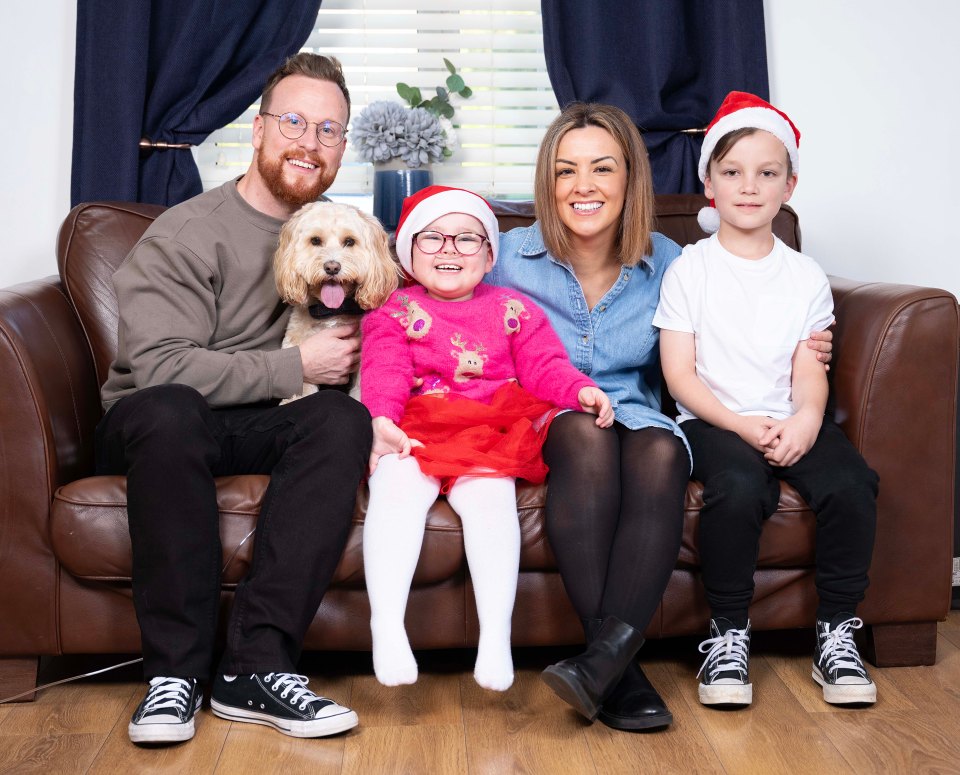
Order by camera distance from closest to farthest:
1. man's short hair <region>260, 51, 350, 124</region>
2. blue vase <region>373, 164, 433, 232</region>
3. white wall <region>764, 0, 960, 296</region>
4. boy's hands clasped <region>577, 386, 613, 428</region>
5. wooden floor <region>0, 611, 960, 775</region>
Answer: wooden floor <region>0, 611, 960, 775</region> < boy's hands clasped <region>577, 386, 613, 428</region> < man's short hair <region>260, 51, 350, 124</region> < blue vase <region>373, 164, 433, 232</region> < white wall <region>764, 0, 960, 296</region>

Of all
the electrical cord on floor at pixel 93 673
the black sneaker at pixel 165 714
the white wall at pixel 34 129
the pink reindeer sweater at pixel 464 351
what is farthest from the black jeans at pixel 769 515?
the white wall at pixel 34 129

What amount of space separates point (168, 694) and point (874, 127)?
2482 mm

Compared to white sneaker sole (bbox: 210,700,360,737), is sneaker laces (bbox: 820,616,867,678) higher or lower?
higher

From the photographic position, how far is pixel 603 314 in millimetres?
2055

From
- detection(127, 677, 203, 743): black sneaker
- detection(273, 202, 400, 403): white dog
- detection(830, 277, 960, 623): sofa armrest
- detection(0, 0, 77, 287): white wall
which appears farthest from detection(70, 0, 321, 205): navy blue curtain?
detection(830, 277, 960, 623): sofa armrest

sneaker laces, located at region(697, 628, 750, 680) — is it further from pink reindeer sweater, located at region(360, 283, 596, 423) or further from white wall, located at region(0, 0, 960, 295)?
white wall, located at region(0, 0, 960, 295)

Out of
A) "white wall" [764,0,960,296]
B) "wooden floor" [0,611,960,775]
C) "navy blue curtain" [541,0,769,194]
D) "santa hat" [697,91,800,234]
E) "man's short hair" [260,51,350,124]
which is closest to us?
"wooden floor" [0,611,960,775]

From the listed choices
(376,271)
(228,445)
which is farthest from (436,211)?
(228,445)

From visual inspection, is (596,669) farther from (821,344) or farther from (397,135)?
(397,135)

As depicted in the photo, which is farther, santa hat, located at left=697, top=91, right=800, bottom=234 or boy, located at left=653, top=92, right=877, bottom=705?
santa hat, located at left=697, top=91, right=800, bottom=234

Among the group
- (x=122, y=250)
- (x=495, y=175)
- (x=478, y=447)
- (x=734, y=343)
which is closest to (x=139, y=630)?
(x=478, y=447)

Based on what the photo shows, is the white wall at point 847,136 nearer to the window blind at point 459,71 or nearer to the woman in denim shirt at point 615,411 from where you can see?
the window blind at point 459,71

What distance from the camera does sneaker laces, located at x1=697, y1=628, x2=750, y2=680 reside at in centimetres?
173

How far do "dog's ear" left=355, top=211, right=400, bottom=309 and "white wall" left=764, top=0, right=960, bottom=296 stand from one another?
4.93 feet
